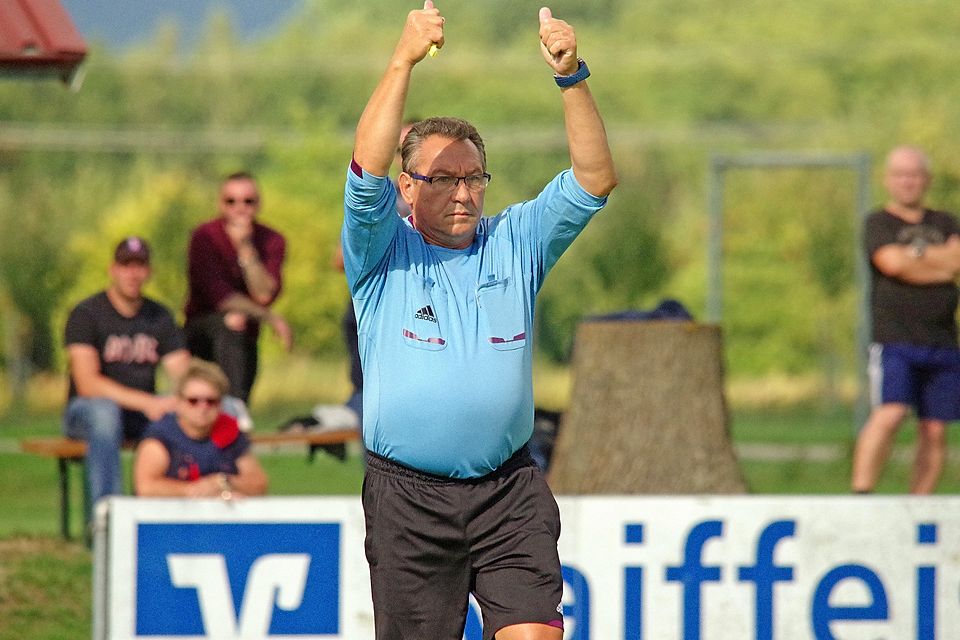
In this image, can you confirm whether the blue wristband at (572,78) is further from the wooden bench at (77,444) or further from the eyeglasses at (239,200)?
the eyeglasses at (239,200)

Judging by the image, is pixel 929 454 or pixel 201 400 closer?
pixel 201 400

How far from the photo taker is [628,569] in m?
6.13

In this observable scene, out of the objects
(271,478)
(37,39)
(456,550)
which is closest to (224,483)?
(37,39)

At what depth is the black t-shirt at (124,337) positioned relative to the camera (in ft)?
29.2

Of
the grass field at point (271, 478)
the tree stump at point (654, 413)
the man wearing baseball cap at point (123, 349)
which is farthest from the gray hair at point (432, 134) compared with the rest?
the tree stump at point (654, 413)

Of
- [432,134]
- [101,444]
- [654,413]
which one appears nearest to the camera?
[432,134]

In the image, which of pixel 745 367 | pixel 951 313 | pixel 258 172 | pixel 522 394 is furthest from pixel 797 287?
pixel 522 394

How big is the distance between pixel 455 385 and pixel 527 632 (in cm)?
63

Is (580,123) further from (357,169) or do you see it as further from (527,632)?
(527,632)

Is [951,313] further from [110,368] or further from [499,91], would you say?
[499,91]

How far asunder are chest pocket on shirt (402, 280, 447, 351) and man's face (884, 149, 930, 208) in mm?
5326

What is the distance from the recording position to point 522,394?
4395 millimetres

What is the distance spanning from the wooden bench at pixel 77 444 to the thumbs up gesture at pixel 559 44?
4.65 metres

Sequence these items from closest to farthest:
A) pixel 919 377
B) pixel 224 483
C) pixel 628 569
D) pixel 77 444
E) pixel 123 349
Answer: pixel 628 569, pixel 224 483, pixel 77 444, pixel 123 349, pixel 919 377
